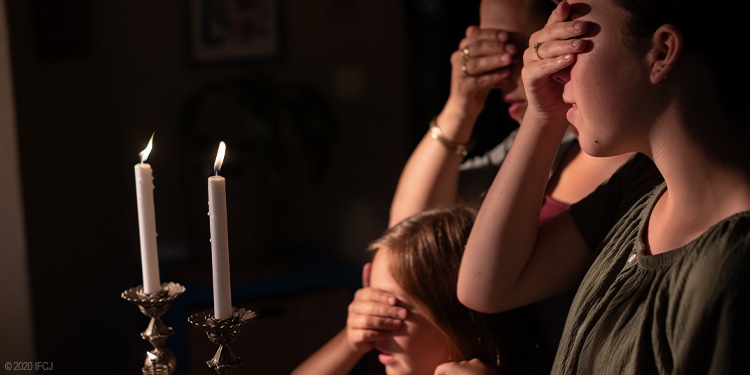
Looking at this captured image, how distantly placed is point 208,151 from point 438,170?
162 cm

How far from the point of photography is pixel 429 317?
127 centimetres

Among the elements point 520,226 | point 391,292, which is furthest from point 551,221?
point 391,292

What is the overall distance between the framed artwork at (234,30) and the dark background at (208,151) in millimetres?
33

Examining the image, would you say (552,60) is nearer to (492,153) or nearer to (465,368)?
(465,368)

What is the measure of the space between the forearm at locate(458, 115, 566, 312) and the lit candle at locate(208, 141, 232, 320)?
388 millimetres

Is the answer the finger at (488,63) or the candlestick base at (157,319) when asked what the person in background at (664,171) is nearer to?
the finger at (488,63)

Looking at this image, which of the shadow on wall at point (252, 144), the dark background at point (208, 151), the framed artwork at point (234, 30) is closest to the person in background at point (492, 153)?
the dark background at point (208, 151)

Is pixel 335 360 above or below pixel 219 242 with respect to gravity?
below

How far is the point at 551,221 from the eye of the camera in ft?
3.78

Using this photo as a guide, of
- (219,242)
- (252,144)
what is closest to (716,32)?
(219,242)

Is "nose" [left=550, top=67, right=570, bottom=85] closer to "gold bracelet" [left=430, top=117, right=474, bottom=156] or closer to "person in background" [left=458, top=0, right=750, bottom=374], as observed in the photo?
"person in background" [left=458, top=0, right=750, bottom=374]

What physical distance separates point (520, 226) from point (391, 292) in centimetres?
29

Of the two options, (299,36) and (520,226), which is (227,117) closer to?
(299,36)

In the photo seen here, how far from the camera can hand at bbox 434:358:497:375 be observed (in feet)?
3.82
